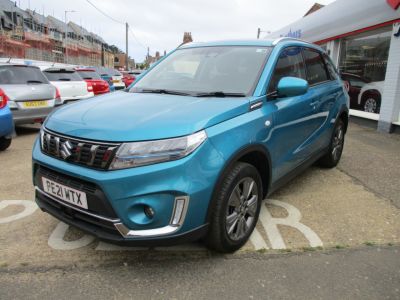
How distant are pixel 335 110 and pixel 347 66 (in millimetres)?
7764

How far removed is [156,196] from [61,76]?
804cm

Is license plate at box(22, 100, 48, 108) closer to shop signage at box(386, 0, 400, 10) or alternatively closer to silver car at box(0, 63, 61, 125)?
silver car at box(0, 63, 61, 125)

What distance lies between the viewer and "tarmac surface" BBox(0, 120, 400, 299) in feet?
7.86

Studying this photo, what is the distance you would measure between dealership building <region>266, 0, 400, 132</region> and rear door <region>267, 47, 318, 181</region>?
18.6 feet

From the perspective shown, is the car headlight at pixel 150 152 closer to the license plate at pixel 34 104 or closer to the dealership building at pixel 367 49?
the license plate at pixel 34 104

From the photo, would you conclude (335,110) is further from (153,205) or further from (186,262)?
(153,205)

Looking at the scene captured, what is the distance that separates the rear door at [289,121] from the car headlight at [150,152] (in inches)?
39.4

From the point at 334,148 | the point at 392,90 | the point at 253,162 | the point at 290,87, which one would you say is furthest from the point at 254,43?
the point at 392,90

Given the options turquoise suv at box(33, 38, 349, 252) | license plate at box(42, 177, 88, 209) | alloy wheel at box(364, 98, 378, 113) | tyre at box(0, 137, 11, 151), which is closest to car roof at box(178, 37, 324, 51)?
turquoise suv at box(33, 38, 349, 252)

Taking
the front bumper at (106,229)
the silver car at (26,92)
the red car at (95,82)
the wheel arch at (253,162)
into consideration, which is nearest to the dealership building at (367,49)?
the wheel arch at (253,162)

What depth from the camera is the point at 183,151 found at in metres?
2.24

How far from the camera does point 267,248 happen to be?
293 centimetres

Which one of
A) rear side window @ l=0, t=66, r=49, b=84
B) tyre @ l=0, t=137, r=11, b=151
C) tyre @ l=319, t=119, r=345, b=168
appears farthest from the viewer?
rear side window @ l=0, t=66, r=49, b=84

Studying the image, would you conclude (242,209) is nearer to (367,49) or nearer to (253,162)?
(253,162)
